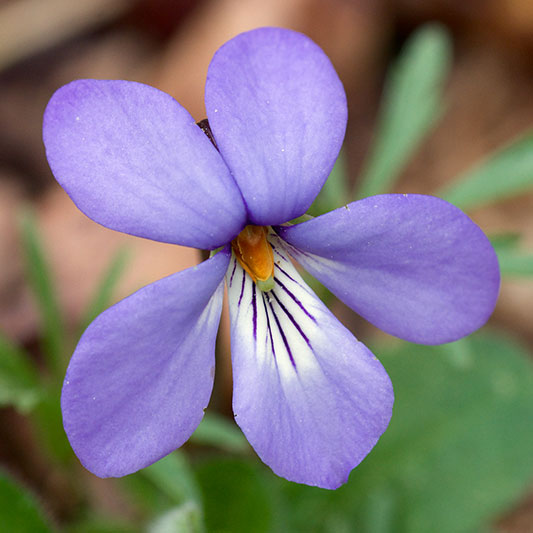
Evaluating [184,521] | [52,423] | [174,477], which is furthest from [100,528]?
[184,521]

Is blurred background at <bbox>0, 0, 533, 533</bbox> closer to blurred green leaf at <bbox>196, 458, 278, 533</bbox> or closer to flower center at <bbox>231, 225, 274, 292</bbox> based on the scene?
blurred green leaf at <bbox>196, 458, 278, 533</bbox>

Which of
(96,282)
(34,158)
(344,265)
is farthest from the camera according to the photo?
(34,158)

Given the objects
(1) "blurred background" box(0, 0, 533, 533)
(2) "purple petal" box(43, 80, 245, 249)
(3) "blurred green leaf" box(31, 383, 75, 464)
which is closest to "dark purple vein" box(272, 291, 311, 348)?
(2) "purple petal" box(43, 80, 245, 249)

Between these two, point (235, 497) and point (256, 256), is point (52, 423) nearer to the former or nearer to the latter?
point (235, 497)

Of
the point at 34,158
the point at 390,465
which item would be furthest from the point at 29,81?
the point at 390,465

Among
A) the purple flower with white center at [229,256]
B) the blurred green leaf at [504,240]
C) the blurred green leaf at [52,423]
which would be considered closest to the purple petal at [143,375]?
the purple flower with white center at [229,256]

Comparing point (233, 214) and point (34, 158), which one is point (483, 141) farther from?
point (233, 214)
